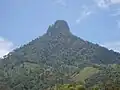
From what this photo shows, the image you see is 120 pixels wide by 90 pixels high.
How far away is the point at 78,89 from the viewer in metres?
102

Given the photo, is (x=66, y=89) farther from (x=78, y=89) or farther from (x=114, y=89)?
(x=114, y=89)

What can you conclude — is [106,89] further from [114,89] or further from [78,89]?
[78,89]

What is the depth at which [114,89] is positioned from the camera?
4124 inches

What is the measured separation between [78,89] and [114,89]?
12132mm

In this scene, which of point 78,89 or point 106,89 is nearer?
point 78,89

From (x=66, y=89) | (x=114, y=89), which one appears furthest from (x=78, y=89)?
(x=114, y=89)

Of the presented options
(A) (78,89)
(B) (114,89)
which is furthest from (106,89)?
(A) (78,89)

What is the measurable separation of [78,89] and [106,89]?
1162 centimetres

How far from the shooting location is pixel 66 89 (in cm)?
10581

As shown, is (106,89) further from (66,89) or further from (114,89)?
(66,89)

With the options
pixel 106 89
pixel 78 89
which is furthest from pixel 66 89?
pixel 106 89

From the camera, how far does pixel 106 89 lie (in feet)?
354
